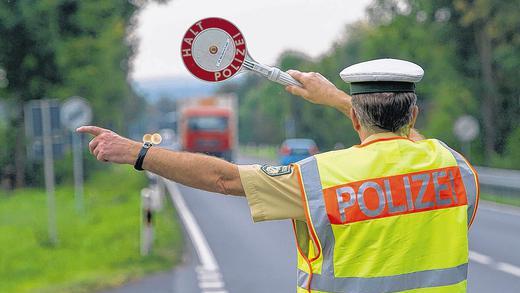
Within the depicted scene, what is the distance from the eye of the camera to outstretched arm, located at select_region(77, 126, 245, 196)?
2.79m

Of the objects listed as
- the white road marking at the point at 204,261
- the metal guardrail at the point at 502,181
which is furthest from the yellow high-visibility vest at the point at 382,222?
the metal guardrail at the point at 502,181

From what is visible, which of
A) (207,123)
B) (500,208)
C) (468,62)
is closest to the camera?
(500,208)

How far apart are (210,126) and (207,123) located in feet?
0.72

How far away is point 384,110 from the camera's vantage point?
9.38 feet

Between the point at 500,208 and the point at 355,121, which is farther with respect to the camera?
the point at 500,208

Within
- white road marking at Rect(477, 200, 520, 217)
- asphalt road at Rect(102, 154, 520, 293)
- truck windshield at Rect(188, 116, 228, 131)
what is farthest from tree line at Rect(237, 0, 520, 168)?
asphalt road at Rect(102, 154, 520, 293)

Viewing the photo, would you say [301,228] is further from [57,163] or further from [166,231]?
[57,163]

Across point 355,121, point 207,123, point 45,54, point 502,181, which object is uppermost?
point 45,54

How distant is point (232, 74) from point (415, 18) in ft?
132

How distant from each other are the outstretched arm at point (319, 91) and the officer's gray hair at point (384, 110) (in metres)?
0.56

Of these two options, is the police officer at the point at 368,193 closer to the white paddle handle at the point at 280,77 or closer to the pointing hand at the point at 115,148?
the pointing hand at the point at 115,148

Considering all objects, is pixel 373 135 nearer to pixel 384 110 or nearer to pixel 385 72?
pixel 384 110

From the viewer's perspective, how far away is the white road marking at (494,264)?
11695 mm

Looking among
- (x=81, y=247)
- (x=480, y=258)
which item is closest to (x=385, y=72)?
(x=480, y=258)
